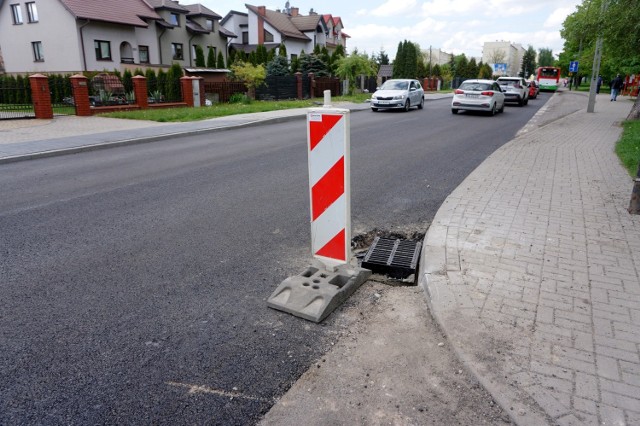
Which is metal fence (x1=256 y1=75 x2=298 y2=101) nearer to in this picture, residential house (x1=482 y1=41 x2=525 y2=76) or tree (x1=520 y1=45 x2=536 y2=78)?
tree (x1=520 y1=45 x2=536 y2=78)

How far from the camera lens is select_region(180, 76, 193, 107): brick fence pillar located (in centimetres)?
2414

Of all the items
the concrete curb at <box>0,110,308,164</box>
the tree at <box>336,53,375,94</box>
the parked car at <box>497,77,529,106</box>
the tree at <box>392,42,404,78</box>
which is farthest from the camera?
the tree at <box>392,42,404,78</box>

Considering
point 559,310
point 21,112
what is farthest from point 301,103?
point 559,310

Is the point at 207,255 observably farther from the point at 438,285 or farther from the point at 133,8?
the point at 133,8

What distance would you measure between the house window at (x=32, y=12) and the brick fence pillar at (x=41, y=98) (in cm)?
2080

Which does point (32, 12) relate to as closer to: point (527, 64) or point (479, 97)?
point (479, 97)

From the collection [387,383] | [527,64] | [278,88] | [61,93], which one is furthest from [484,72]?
[387,383]

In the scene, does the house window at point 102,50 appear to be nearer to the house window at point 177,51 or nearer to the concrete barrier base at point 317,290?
the house window at point 177,51

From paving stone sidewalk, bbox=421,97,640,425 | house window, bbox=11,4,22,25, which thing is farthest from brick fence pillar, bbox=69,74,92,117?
house window, bbox=11,4,22,25

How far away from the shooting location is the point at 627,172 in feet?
27.3

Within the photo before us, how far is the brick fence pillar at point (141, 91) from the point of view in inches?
869

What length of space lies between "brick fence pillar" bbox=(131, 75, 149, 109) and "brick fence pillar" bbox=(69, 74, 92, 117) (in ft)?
7.82

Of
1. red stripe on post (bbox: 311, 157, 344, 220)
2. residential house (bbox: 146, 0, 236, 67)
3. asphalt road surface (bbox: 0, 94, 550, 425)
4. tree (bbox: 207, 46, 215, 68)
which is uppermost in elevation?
residential house (bbox: 146, 0, 236, 67)

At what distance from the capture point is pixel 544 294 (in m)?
3.67
